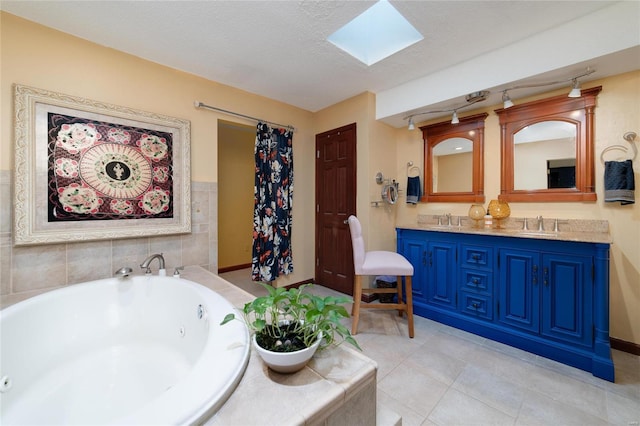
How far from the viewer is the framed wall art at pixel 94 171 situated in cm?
163

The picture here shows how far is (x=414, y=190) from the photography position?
112 inches

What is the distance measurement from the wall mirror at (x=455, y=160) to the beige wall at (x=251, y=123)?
0.25 ft

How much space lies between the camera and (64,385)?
134 cm

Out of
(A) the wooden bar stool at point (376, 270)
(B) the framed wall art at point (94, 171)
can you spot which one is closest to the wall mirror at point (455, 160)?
(A) the wooden bar stool at point (376, 270)

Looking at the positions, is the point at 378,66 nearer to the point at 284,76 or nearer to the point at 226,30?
the point at 284,76

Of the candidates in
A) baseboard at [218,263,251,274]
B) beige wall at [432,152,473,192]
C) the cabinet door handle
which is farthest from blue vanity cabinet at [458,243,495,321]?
baseboard at [218,263,251,274]

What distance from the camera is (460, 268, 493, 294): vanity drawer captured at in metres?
2.01

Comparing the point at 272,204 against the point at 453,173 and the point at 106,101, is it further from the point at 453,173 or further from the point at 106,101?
the point at 453,173

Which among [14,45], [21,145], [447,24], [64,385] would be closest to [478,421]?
[64,385]

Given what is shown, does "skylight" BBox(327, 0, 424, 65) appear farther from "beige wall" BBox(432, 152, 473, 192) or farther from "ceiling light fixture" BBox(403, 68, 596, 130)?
"beige wall" BBox(432, 152, 473, 192)

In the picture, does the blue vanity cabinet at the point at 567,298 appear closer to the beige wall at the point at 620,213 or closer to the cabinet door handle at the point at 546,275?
the cabinet door handle at the point at 546,275

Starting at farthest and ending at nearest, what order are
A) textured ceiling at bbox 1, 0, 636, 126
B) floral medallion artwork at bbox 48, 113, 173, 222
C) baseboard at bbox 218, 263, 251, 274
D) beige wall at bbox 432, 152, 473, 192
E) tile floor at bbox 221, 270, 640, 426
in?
baseboard at bbox 218, 263, 251, 274 < beige wall at bbox 432, 152, 473, 192 < floral medallion artwork at bbox 48, 113, 173, 222 < textured ceiling at bbox 1, 0, 636, 126 < tile floor at bbox 221, 270, 640, 426

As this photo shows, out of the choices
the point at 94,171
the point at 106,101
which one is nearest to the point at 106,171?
the point at 94,171

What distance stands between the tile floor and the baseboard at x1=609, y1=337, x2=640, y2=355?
51 mm
